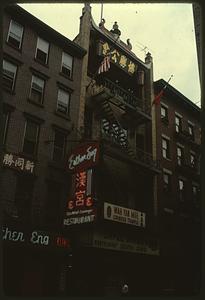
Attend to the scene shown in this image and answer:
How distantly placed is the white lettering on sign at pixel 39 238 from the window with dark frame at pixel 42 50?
9.21 m

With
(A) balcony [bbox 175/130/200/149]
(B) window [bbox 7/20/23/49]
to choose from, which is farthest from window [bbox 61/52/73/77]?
(A) balcony [bbox 175/130/200/149]

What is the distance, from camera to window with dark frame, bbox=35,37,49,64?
18922 mm

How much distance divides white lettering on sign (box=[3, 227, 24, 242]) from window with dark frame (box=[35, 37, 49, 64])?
932cm

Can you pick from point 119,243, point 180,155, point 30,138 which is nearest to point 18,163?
point 30,138

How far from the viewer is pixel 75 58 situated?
21.0 meters

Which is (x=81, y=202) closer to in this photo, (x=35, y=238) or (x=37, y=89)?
(x=35, y=238)

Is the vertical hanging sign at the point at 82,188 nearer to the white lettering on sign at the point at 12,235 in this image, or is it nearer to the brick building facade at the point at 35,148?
the brick building facade at the point at 35,148

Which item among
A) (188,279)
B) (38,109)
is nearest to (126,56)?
(38,109)

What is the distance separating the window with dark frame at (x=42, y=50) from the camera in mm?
18922

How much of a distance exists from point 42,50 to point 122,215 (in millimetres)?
9795

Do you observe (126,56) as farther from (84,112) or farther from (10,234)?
(10,234)

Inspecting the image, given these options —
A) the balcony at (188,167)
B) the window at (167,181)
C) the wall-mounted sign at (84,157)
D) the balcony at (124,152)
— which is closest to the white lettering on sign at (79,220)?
the wall-mounted sign at (84,157)

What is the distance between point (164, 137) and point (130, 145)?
14.1 ft

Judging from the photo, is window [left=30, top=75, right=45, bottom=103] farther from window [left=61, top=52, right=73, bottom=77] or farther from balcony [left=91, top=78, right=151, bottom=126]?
balcony [left=91, top=78, right=151, bottom=126]
